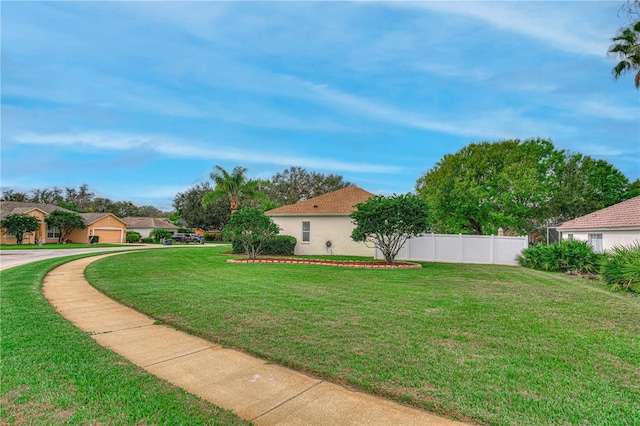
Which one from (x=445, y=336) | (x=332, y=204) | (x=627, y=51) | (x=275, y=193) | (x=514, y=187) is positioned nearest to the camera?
(x=445, y=336)

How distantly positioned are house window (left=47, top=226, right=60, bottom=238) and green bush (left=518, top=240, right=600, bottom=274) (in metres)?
45.5

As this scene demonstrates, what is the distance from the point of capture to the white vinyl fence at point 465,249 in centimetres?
1606

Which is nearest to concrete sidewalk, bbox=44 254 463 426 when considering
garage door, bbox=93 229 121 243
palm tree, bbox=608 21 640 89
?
palm tree, bbox=608 21 640 89

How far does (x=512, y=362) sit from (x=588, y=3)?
1370 cm

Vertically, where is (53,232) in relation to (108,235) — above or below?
above

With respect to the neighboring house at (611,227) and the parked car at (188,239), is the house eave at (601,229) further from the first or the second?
the parked car at (188,239)

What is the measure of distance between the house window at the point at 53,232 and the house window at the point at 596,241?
47770 millimetres

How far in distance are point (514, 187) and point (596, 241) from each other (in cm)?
942

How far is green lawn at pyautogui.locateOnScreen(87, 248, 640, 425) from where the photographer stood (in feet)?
9.96

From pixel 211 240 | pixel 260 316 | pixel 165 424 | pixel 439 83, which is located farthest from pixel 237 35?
pixel 211 240

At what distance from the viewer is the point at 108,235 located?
43.2 meters

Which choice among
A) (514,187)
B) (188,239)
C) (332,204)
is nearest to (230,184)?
(332,204)

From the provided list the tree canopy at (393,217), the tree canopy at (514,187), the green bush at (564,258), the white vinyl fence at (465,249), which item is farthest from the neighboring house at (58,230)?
the green bush at (564,258)

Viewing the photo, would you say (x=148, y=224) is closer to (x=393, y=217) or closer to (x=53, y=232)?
(x=53, y=232)
